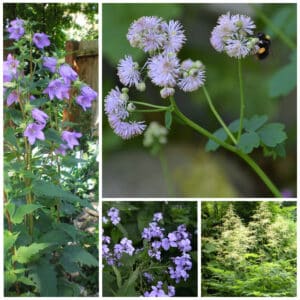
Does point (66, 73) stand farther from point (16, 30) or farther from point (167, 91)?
point (167, 91)

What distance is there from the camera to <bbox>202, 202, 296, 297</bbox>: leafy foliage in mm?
2543

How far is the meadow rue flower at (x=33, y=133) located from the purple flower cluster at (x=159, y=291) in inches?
30.8

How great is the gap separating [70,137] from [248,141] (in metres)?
0.71

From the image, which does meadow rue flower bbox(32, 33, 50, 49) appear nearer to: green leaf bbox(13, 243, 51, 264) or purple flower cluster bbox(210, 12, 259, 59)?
purple flower cluster bbox(210, 12, 259, 59)

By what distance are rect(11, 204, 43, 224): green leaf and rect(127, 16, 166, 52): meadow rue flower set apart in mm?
753

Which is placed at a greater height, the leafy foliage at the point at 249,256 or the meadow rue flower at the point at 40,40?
the meadow rue flower at the point at 40,40

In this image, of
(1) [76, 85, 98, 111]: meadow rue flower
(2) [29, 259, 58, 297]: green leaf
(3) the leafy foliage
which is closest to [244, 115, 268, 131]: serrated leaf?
(3) the leafy foliage

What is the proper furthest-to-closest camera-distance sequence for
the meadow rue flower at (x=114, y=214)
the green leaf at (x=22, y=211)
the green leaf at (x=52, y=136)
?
the meadow rue flower at (x=114, y=214), the green leaf at (x=52, y=136), the green leaf at (x=22, y=211)

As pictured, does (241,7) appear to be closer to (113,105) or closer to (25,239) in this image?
(113,105)

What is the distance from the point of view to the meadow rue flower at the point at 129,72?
2.44 metres

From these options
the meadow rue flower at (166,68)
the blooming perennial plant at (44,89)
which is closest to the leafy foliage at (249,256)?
the meadow rue flower at (166,68)

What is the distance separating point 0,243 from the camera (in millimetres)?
2430

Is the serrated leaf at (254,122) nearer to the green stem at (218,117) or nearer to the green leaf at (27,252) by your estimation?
the green stem at (218,117)

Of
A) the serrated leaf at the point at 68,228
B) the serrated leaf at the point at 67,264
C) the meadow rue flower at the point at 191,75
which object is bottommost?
the serrated leaf at the point at 67,264
